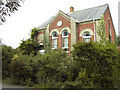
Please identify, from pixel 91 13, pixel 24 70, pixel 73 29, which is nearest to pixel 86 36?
pixel 73 29

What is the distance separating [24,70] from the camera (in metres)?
8.02

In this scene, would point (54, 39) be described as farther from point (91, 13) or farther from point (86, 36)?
point (91, 13)

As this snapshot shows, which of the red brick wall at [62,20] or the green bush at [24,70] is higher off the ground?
the red brick wall at [62,20]

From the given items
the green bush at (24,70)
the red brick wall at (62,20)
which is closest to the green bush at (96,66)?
the green bush at (24,70)

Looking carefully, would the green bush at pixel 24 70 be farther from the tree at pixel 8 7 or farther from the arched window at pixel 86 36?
the arched window at pixel 86 36

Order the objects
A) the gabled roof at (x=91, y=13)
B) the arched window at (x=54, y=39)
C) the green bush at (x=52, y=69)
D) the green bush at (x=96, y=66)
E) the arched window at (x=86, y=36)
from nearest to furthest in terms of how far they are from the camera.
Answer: the green bush at (x=96, y=66) < the green bush at (x=52, y=69) < the arched window at (x=86, y=36) < the gabled roof at (x=91, y=13) < the arched window at (x=54, y=39)

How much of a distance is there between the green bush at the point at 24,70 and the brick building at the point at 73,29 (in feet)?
26.6

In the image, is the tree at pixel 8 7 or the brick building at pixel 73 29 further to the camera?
the brick building at pixel 73 29

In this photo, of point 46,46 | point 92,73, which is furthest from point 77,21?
point 92,73

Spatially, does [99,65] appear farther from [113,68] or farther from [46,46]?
[46,46]

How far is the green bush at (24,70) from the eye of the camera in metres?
8.08

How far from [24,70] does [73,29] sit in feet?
35.6

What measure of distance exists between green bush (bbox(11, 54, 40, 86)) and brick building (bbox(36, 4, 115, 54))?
812 cm

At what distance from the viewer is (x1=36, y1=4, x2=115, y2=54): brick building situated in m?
16.3
